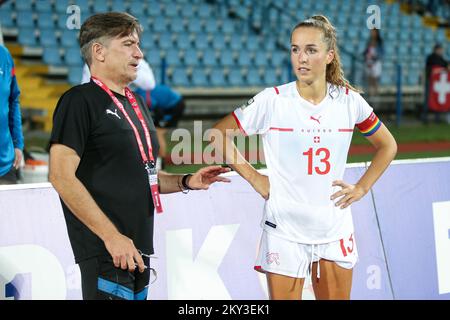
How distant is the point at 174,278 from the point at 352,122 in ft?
5.17

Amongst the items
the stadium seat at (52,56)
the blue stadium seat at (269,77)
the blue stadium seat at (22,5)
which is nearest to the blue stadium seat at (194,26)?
the blue stadium seat at (269,77)

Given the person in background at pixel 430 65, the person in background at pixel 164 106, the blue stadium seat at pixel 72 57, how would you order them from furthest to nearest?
the person in background at pixel 430 65
the blue stadium seat at pixel 72 57
the person in background at pixel 164 106

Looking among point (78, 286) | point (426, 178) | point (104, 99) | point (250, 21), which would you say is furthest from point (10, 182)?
point (250, 21)

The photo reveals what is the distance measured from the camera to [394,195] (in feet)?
17.3

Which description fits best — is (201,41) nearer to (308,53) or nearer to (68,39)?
(68,39)

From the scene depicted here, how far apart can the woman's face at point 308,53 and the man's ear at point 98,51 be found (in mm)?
944

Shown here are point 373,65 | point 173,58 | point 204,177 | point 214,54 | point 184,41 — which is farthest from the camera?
point 373,65

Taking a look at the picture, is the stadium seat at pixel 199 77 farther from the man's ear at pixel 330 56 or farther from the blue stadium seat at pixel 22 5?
the man's ear at pixel 330 56

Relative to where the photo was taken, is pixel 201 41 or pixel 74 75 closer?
pixel 74 75

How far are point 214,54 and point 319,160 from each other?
13978 millimetres

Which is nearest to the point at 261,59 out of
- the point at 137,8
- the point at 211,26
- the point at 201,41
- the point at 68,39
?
the point at 211,26

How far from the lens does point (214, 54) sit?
1736 centimetres

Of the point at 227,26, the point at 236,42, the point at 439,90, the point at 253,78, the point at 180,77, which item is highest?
the point at 227,26

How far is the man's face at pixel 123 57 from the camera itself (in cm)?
311
